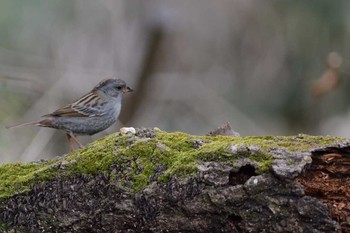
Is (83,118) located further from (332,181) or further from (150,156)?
(332,181)

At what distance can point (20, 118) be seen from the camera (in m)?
9.60

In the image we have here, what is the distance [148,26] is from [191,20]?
6.15 feet

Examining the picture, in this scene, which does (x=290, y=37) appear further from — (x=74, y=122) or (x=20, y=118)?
(x=74, y=122)

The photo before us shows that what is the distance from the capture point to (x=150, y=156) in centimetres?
402

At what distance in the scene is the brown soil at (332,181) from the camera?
367cm

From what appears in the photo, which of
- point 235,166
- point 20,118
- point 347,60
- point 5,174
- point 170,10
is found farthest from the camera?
point 170,10

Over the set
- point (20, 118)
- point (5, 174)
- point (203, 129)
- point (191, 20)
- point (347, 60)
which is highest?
point (191, 20)

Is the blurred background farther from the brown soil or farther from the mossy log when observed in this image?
the brown soil

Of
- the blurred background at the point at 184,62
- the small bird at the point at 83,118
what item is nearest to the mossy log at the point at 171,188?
the small bird at the point at 83,118

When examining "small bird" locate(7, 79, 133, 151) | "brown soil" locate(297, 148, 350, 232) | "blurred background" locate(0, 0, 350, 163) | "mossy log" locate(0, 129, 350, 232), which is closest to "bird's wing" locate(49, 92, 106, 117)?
"small bird" locate(7, 79, 133, 151)

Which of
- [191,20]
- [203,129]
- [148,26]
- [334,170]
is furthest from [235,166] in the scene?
[191,20]

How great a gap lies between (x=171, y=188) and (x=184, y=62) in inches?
384

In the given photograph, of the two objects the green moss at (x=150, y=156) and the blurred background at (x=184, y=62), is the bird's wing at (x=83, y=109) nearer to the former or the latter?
the green moss at (x=150, y=156)

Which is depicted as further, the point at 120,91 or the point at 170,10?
the point at 170,10
